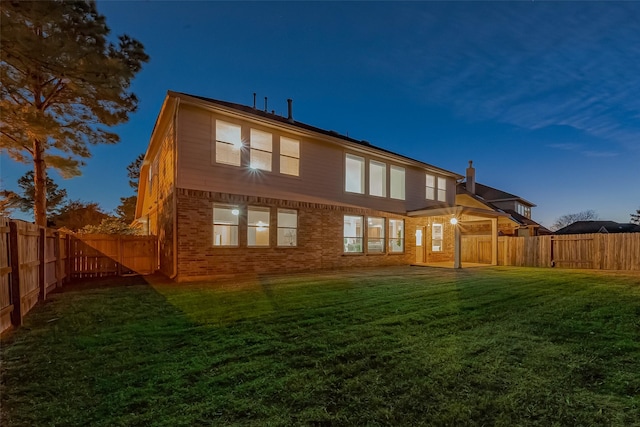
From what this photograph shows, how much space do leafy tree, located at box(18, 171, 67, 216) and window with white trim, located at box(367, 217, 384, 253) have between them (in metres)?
23.5

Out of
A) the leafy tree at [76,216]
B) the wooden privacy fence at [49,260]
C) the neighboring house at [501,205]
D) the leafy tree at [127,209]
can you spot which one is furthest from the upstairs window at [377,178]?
the leafy tree at [127,209]

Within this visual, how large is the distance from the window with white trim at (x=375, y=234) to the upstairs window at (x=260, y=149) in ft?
18.5

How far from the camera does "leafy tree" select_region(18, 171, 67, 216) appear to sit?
927 inches

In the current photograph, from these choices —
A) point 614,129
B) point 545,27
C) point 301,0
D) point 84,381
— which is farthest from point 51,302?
point 614,129

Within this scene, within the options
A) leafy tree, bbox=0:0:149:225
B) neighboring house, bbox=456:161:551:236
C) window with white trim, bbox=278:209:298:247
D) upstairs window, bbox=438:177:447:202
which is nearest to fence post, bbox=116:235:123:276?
leafy tree, bbox=0:0:149:225

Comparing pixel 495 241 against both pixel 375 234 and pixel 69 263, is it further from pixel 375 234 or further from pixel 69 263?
pixel 69 263

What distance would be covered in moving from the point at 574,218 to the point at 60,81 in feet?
253

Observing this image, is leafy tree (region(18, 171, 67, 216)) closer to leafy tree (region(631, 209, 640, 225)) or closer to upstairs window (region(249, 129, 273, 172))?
upstairs window (region(249, 129, 273, 172))

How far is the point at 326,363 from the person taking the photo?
3.52 meters

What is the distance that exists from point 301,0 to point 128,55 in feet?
22.9

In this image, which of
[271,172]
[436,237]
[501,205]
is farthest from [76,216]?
[501,205]

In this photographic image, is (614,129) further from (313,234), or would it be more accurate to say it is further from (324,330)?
(324,330)

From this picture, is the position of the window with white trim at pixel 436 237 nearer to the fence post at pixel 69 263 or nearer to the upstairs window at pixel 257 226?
the upstairs window at pixel 257 226

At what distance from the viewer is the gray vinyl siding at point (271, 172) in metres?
10.2
